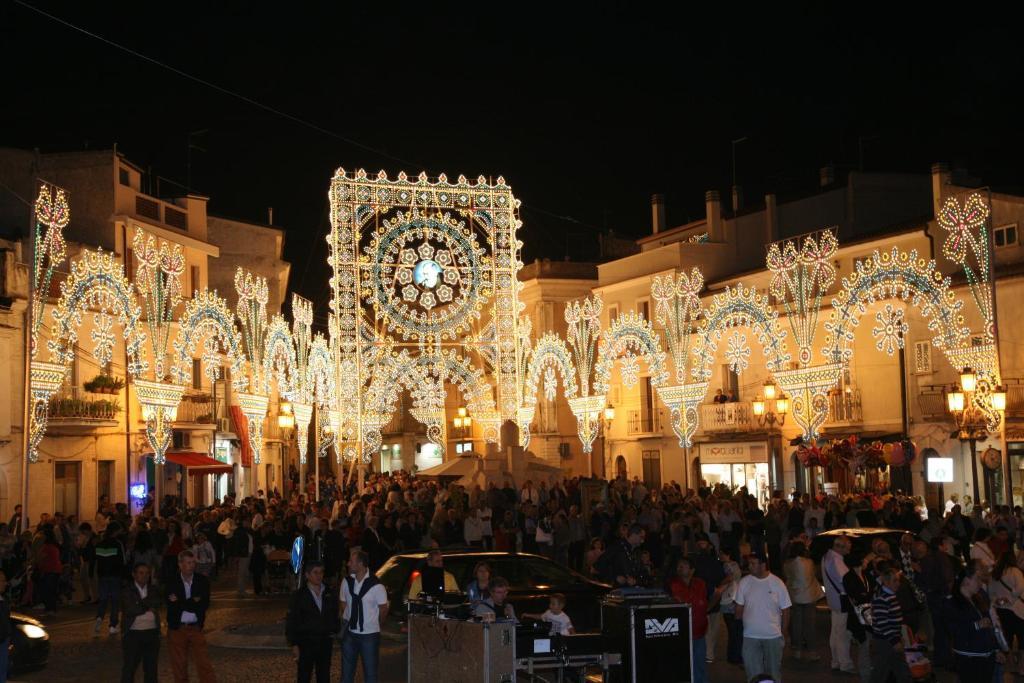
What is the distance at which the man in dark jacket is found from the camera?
11867 millimetres

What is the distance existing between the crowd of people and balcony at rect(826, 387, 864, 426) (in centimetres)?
606


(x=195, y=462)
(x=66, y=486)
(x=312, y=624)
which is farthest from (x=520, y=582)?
(x=195, y=462)

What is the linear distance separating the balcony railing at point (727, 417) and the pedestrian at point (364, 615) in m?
33.3

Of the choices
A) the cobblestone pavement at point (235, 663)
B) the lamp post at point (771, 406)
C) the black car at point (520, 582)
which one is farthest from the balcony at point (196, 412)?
the black car at point (520, 582)

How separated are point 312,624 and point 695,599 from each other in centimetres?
382

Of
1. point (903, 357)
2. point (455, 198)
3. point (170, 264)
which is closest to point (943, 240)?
point (903, 357)

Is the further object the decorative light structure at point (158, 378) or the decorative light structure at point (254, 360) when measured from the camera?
the decorative light structure at point (254, 360)

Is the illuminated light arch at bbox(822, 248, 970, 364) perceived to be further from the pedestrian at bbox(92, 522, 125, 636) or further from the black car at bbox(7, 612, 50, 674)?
the black car at bbox(7, 612, 50, 674)

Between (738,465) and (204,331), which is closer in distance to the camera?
(204,331)

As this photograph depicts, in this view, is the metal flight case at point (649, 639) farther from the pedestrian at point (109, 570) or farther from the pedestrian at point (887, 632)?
the pedestrian at point (109, 570)

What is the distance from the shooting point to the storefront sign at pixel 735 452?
4388 cm

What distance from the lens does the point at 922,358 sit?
123ft

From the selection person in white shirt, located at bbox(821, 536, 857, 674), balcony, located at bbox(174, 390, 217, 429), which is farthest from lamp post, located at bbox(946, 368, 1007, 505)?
balcony, located at bbox(174, 390, 217, 429)

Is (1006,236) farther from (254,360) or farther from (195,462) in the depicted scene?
(195,462)
